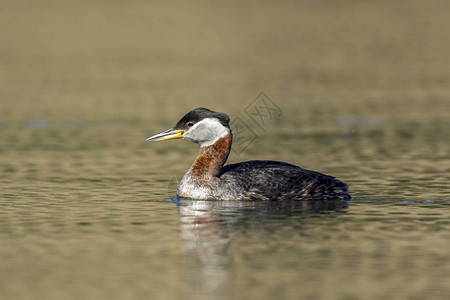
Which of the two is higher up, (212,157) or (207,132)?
(207,132)

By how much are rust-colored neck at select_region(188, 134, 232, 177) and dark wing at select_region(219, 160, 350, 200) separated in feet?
1.22

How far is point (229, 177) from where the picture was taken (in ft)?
59.1

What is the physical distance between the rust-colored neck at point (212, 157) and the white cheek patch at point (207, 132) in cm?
8

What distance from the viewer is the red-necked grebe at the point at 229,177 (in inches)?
697

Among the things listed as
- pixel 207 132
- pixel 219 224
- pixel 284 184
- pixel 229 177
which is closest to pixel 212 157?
pixel 207 132

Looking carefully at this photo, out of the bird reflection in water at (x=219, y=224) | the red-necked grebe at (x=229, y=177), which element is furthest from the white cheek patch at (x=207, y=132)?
the bird reflection in water at (x=219, y=224)

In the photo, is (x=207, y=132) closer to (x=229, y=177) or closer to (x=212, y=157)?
(x=212, y=157)

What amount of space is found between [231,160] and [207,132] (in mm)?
5485

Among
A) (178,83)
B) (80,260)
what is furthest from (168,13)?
(80,260)

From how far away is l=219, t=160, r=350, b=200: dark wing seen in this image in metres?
17.7

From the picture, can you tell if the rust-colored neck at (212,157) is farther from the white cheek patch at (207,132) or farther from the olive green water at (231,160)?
the olive green water at (231,160)

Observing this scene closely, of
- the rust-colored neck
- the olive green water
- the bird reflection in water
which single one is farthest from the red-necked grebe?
the olive green water

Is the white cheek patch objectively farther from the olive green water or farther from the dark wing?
the olive green water

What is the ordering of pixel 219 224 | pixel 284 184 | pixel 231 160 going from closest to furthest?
pixel 219 224
pixel 284 184
pixel 231 160
